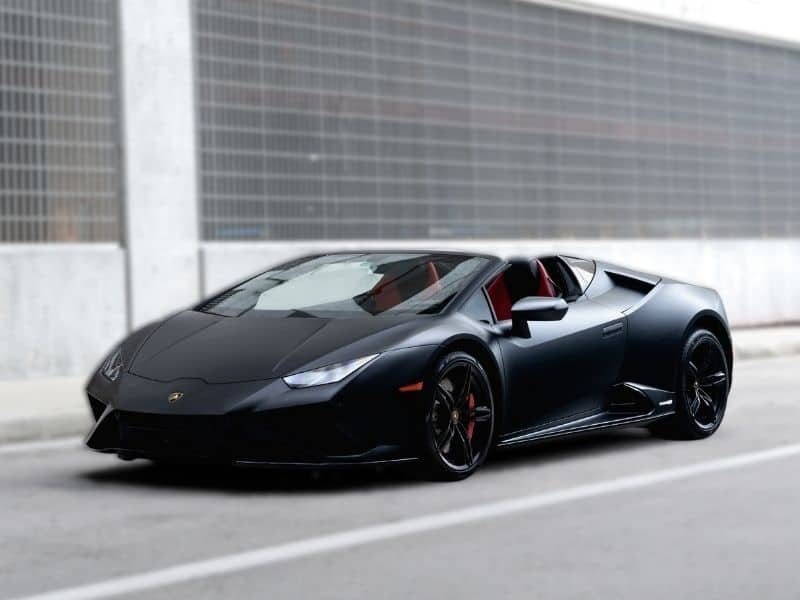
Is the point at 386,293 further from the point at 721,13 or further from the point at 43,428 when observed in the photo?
the point at 721,13

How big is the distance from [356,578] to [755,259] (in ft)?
52.9

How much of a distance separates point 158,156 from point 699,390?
648 cm

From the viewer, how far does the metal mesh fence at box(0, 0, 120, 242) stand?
12.2 metres

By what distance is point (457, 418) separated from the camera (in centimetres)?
664

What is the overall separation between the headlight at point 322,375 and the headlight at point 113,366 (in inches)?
35.9

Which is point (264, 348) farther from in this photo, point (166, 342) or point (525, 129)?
point (525, 129)

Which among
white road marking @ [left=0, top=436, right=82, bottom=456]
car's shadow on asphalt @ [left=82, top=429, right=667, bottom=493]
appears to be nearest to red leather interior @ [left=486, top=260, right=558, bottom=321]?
car's shadow on asphalt @ [left=82, top=429, right=667, bottom=493]

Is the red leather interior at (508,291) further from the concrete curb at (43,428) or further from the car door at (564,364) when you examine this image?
the concrete curb at (43,428)

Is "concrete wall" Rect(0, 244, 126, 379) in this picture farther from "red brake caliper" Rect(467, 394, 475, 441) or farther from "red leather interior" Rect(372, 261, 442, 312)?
"red brake caliper" Rect(467, 394, 475, 441)

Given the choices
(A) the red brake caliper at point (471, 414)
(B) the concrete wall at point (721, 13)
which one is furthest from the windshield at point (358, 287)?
(B) the concrete wall at point (721, 13)

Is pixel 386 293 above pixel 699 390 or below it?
above

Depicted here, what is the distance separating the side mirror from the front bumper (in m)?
0.78

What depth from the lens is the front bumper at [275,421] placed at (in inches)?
240

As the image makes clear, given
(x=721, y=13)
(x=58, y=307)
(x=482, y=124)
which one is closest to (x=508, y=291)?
(x=58, y=307)
